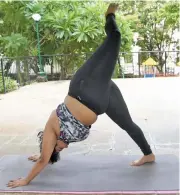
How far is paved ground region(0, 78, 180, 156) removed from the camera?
13.2 ft

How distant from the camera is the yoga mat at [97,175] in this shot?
2.69 metres

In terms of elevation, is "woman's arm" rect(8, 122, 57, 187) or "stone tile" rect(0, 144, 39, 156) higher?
"woman's arm" rect(8, 122, 57, 187)

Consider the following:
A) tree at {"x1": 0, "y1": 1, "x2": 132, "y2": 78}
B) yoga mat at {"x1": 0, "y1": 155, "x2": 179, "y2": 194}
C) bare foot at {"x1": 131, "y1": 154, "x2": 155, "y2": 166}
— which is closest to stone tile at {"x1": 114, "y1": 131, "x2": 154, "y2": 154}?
yoga mat at {"x1": 0, "y1": 155, "x2": 179, "y2": 194}

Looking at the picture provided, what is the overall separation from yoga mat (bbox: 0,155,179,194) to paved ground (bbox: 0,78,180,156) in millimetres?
379

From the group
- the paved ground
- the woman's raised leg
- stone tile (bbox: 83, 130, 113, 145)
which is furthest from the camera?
stone tile (bbox: 83, 130, 113, 145)

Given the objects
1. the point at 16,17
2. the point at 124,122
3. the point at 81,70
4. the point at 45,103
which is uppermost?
the point at 16,17

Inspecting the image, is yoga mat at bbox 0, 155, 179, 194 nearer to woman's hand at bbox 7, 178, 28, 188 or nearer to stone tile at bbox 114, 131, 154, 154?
woman's hand at bbox 7, 178, 28, 188

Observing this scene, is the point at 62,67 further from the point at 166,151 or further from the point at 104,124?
the point at 166,151

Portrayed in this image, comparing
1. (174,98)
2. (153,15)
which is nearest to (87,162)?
(174,98)

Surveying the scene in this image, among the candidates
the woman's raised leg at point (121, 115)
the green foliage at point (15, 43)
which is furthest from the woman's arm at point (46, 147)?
the green foliage at point (15, 43)

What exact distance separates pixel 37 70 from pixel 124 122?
10097 millimetres

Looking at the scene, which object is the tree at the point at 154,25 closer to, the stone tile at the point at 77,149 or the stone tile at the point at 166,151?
the stone tile at the point at 77,149

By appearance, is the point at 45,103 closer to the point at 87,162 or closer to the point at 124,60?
the point at 87,162

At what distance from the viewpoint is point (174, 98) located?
24.1ft
